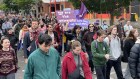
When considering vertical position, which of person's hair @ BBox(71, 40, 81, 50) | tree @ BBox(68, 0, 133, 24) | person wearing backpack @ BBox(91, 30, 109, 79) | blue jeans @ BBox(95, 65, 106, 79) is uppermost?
tree @ BBox(68, 0, 133, 24)

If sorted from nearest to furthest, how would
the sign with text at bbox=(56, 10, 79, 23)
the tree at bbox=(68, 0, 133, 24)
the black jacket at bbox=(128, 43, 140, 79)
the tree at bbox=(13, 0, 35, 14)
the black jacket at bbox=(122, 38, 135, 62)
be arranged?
1. the black jacket at bbox=(128, 43, 140, 79)
2. the black jacket at bbox=(122, 38, 135, 62)
3. the sign with text at bbox=(56, 10, 79, 23)
4. the tree at bbox=(68, 0, 133, 24)
5. the tree at bbox=(13, 0, 35, 14)

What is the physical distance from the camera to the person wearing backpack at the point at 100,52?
8.68 metres

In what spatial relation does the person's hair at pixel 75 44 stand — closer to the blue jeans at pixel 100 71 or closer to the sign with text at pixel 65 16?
the blue jeans at pixel 100 71

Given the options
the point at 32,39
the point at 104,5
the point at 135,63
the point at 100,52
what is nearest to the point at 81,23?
the point at 32,39

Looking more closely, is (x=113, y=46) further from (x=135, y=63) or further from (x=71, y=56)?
(x=71, y=56)

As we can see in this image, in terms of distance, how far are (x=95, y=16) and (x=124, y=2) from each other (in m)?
16.0

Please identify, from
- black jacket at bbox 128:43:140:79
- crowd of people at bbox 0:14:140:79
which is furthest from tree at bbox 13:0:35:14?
black jacket at bbox 128:43:140:79

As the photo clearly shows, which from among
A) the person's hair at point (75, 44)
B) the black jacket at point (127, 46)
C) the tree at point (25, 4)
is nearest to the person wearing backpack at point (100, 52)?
the black jacket at point (127, 46)

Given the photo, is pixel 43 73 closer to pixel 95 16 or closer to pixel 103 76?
pixel 103 76

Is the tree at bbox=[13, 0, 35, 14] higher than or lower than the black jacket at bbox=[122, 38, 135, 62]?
higher

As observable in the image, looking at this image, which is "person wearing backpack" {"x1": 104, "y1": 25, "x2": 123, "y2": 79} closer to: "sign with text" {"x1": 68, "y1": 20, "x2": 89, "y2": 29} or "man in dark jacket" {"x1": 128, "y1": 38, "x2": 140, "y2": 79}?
"man in dark jacket" {"x1": 128, "y1": 38, "x2": 140, "y2": 79}

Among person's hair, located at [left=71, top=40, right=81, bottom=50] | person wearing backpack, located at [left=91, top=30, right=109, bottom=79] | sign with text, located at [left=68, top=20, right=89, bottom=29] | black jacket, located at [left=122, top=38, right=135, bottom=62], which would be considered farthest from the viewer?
sign with text, located at [left=68, top=20, right=89, bottom=29]

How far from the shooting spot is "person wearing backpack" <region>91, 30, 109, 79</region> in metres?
8.68

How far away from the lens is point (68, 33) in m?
→ 15.9
